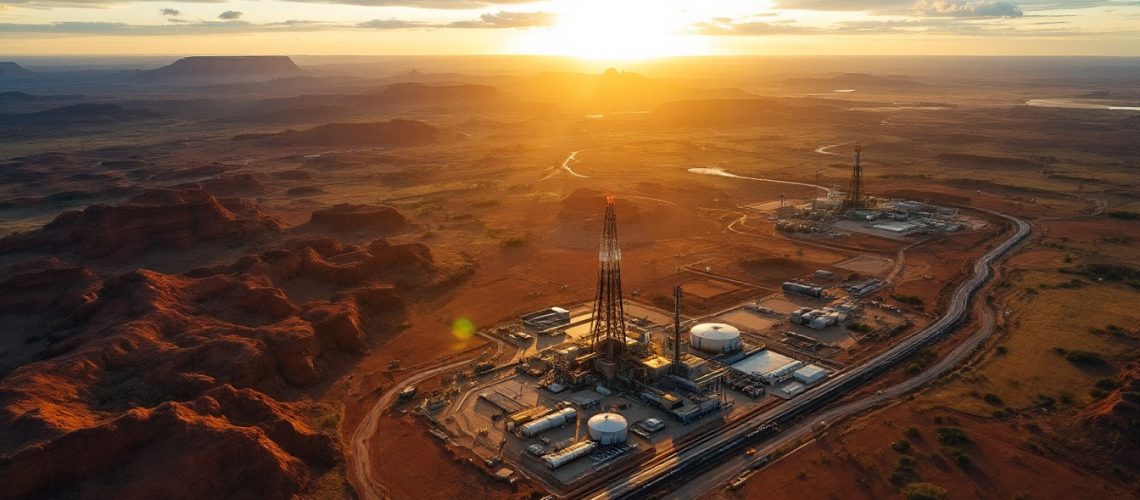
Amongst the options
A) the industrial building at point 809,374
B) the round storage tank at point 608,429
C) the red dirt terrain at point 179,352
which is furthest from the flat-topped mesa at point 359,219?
the industrial building at point 809,374

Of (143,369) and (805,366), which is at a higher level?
(143,369)

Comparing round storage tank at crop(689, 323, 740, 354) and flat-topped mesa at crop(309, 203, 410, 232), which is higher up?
flat-topped mesa at crop(309, 203, 410, 232)

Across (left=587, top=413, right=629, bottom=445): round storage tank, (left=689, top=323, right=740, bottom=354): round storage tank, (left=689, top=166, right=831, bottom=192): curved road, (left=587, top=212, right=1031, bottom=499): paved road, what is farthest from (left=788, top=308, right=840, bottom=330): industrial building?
(left=689, top=166, right=831, bottom=192): curved road

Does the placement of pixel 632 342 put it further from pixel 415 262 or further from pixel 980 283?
pixel 980 283

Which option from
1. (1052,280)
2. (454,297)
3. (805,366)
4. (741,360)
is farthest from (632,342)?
(1052,280)

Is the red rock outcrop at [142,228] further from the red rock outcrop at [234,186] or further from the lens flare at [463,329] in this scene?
the lens flare at [463,329]

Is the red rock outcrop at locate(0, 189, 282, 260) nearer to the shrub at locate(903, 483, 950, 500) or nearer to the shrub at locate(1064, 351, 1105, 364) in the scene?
the shrub at locate(903, 483, 950, 500)
